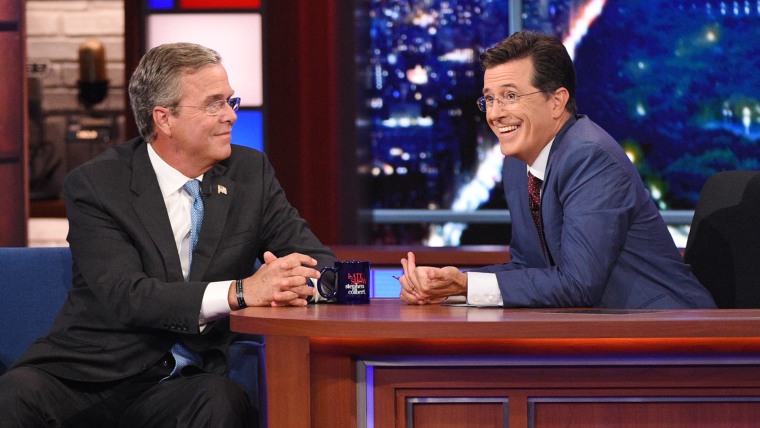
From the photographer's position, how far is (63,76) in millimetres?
6242

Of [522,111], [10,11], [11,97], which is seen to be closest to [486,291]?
[522,111]

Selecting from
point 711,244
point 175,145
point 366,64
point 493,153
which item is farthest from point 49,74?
point 711,244

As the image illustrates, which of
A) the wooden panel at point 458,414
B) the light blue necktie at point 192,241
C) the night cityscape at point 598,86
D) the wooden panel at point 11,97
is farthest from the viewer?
the night cityscape at point 598,86

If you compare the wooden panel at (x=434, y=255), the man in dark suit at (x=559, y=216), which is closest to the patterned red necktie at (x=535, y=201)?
the man in dark suit at (x=559, y=216)

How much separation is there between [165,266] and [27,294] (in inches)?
21.0

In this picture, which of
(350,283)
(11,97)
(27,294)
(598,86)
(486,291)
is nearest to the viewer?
(486,291)

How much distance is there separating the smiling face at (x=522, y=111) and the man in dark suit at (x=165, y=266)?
1.84ft

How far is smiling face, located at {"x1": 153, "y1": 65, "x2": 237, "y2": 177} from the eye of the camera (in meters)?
2.65

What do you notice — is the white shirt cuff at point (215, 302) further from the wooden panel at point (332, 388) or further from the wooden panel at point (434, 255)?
the wooden panel at point (434, 255)

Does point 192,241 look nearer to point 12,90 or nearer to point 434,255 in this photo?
point 434,255

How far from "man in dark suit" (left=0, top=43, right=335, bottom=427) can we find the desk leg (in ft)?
0.94

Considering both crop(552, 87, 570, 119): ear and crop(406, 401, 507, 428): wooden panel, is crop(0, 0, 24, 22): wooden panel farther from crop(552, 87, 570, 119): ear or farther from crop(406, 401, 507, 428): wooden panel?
crop(406, 401, 507, 428): wooden panel

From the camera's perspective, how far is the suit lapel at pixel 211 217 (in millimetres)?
2553

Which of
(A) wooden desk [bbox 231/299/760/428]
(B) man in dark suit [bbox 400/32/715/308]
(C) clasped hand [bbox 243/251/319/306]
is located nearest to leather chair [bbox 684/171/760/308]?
(B) man in dark suit [bbox 400/32/715/308]
